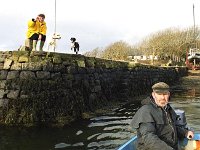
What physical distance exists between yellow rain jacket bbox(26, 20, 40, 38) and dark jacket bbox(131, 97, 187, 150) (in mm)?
8735

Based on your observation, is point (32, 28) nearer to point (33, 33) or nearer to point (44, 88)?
point (33, 33)

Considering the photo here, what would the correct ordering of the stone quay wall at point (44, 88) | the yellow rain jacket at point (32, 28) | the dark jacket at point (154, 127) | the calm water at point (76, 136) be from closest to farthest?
the dark jacket at point (154, 127), the calm water at point (76, 136), the stone quay wall at point (44, 88), the yellow rain jacket at point (32, 28)

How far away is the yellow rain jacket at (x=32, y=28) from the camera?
12992 millimetres

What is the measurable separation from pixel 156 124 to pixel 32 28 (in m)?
9.08

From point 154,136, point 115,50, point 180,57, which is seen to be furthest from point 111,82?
point 180,57

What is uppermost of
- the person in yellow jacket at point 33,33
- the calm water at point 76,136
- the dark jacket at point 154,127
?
the person in yellow jacket at point 33,33

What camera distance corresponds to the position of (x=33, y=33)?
43.0 feet

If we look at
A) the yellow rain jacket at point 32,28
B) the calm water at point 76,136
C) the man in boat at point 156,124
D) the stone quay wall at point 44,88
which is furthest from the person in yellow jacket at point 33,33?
the man in boat at point 156,124

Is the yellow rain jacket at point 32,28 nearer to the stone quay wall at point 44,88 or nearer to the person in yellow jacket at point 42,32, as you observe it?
the person in yellow jacket at point 42,32

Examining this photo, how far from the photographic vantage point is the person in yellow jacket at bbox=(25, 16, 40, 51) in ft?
42.7

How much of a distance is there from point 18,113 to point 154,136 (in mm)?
7086

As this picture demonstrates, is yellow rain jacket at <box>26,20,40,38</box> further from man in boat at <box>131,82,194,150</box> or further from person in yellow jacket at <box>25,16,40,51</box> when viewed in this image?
man in boat at <box>131,82,194,150</box>

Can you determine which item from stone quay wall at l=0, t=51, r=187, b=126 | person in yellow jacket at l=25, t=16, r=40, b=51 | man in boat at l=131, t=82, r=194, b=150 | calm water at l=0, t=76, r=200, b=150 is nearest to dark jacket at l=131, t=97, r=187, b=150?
man in boat at l=131, t=82, r=194, b=150

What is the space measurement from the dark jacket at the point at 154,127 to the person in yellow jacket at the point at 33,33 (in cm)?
871
